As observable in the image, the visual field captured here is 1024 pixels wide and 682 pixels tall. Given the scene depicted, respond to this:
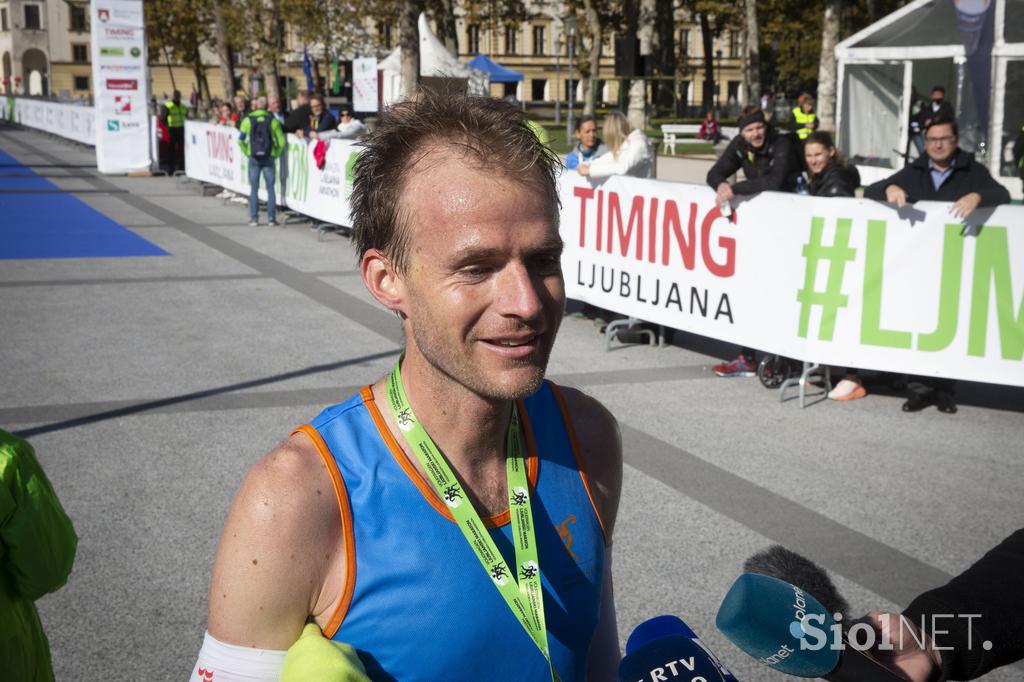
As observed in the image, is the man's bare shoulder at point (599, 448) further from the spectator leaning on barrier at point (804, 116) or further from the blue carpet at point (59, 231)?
the spectator leaning on barrier at point (804, 116)

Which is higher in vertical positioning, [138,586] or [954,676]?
[954,676]

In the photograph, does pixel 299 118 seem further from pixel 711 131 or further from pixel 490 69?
pixel 490 69

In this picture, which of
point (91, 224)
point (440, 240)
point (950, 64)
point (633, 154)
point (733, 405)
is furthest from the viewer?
point (950, 64)

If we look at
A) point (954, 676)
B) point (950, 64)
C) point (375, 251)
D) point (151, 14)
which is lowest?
point (954, 676)

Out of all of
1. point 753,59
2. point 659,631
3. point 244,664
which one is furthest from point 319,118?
point 753,59

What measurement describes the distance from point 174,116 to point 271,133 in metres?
10.8

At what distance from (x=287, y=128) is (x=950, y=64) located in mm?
16714

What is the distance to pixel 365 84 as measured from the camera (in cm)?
3906

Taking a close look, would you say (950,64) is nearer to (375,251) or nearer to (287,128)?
(287,128)

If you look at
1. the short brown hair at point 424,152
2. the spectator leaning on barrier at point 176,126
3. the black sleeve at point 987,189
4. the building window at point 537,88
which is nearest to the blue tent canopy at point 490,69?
the spectator leaning on barrier at point 176,126

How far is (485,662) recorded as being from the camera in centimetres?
164

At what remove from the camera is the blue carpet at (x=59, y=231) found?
14.6 meters

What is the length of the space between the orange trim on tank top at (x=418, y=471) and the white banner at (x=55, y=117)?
37063 millimetres

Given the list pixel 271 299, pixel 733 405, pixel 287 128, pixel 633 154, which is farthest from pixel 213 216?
pixel 733 405
